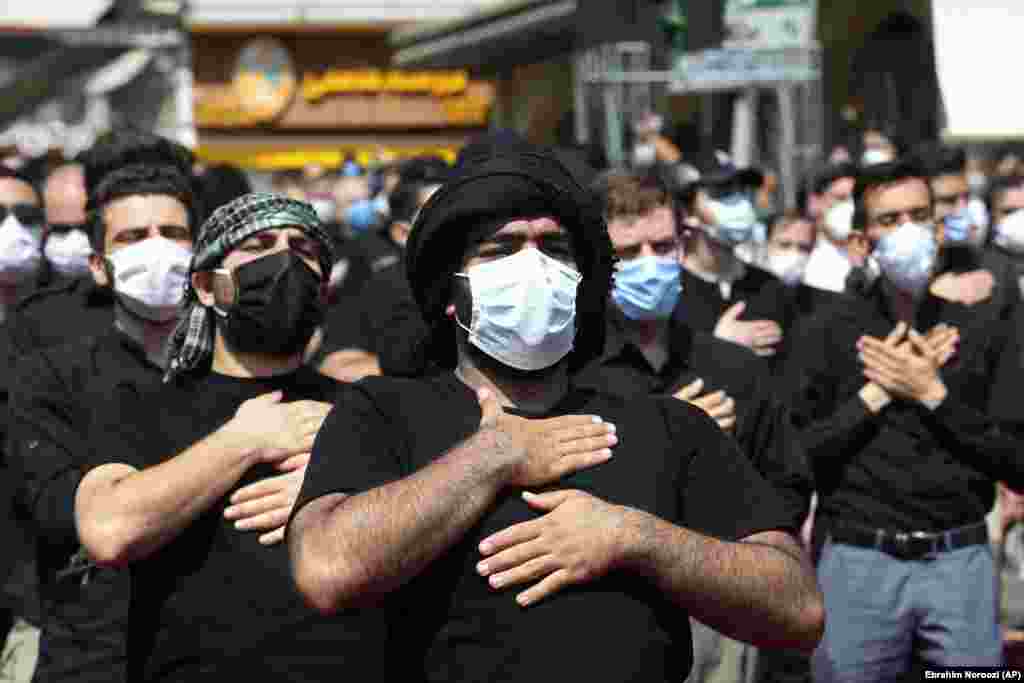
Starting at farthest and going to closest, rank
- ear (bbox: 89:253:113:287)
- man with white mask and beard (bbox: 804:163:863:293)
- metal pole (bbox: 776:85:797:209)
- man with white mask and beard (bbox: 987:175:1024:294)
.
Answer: metal pole (bbox: 776:85:797:209) < man with white mask and beard (bbox: 987:175:1024:294) < man with white mask and beard (bbox: 804:163:863:293) < ear (bbox: 89:253:113:287)

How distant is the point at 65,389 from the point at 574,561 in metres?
2.27

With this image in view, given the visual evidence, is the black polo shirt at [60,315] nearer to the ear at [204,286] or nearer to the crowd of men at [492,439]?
the crowd of men at [492,439]

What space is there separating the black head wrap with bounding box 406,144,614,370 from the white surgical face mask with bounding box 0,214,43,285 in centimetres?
408

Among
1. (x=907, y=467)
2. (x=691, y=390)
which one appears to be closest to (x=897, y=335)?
(x=907, y=467)

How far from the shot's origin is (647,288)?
531 centimetres

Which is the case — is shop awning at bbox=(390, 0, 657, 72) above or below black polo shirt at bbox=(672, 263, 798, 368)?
above

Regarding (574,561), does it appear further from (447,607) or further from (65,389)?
(65,389)

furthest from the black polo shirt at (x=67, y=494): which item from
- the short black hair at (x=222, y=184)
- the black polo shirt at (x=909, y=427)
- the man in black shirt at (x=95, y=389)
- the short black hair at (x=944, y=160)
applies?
the short black hair at (x=944, y=160)

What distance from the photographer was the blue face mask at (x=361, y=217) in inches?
538

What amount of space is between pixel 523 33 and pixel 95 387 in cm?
1683

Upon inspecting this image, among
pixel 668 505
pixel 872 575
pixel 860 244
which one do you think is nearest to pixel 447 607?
pixel 668 505

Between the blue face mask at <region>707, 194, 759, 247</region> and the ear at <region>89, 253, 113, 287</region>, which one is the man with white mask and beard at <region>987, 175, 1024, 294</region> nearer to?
the blue face mask at <region>707, 194, 759, 247</region>

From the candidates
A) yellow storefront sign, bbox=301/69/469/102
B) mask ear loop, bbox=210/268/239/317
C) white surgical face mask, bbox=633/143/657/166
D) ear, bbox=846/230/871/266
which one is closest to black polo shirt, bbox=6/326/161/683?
mask ear loop, bbox=210/268/239/317

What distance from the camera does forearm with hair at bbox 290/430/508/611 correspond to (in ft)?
9.21
